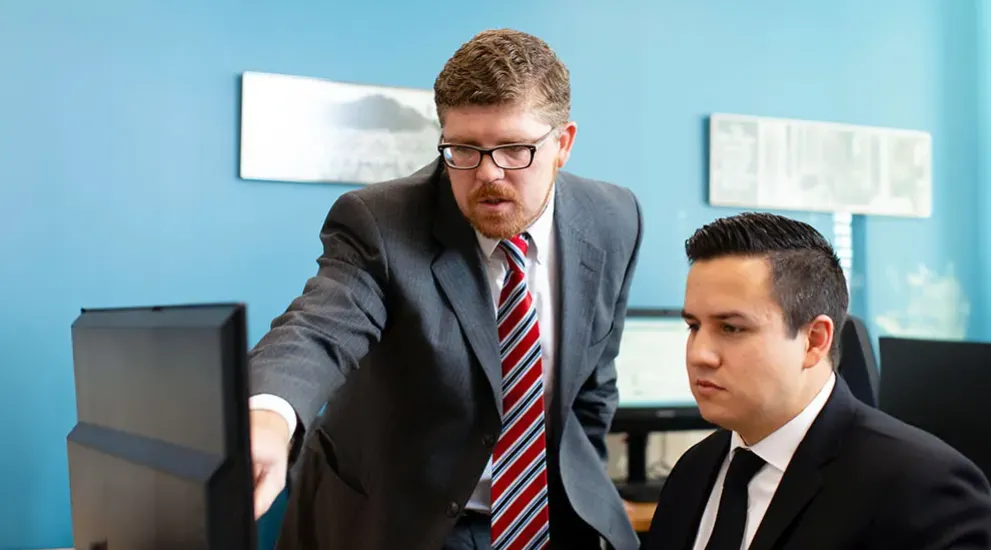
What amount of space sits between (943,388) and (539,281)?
2.62 ft

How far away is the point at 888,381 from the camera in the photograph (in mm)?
1752

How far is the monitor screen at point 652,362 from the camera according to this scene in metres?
2.44

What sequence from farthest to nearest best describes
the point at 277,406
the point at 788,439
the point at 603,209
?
the point at 603,209 < the point at 788,439 < the point at 277,406

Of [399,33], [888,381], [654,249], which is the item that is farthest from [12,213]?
[888,381]

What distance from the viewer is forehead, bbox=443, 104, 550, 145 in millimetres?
1229

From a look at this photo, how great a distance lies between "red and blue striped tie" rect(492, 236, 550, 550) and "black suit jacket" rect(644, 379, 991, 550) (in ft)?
1.22

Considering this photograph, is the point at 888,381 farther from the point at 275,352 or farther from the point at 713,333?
the point at 275,352

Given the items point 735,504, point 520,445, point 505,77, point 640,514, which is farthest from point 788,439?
point 640,514

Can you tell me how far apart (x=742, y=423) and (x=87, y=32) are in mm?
1740

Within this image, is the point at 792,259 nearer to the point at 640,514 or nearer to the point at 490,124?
the point at 490,124

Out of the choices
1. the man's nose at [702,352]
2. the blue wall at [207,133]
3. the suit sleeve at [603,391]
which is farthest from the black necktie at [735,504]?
the blue wall at [207,133]

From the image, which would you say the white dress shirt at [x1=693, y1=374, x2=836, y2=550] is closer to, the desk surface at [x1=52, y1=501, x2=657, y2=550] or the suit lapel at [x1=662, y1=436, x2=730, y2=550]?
the suit lapel at [x1=662, y1=436, x2=730, y2=550]

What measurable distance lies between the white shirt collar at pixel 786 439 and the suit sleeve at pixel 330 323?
1.84ft

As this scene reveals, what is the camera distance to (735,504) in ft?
3.85
